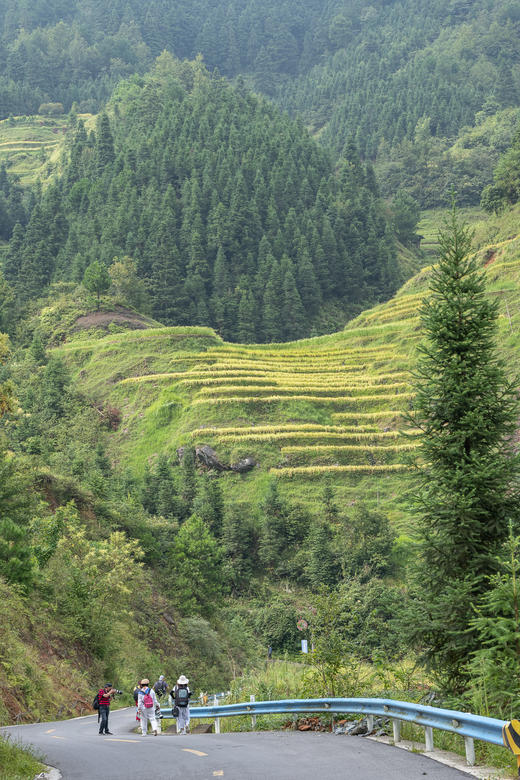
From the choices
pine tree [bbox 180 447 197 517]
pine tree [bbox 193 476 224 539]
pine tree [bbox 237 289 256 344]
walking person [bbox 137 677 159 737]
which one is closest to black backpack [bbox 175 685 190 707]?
walking person [bbox 137 677 159 737]

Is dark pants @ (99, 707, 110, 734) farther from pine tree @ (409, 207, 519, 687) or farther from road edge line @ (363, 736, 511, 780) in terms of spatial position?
road edge line @ (363, 736, 511, 780)

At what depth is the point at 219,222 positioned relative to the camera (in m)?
139

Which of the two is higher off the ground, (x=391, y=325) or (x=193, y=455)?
(x=391, y=325)

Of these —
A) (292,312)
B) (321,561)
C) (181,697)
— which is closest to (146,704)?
(181,697)

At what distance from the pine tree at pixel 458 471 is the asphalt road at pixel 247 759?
2.77 meters

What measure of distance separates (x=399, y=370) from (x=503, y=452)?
6768 centimetres

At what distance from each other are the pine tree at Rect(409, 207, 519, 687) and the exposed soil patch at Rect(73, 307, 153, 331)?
9169 cm

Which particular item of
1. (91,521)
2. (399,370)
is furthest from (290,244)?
(91,521)

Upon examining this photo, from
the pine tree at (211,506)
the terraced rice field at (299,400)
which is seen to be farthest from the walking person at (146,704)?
the pine tree at (211,506)

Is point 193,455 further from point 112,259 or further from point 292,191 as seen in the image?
point 292,191

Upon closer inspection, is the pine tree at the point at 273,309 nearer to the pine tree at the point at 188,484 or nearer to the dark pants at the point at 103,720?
the pine tree at the point at 188,484

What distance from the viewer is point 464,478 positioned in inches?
613

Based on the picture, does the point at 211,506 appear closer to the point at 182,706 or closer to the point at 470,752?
the point at 182,706

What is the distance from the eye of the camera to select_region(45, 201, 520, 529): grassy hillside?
69812mm
